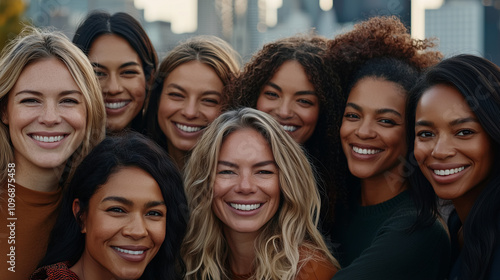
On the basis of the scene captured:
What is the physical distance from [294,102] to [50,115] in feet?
6.41

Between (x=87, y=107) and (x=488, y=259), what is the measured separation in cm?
294

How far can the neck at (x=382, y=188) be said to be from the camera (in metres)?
5.09

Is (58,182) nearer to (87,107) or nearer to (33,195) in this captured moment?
(33,195)

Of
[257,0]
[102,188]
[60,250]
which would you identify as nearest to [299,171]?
[102,188]

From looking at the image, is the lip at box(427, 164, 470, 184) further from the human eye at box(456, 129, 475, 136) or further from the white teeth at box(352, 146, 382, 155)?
the white teeth at box(352, 146, 382, 155)

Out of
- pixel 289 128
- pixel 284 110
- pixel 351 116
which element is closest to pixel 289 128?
pixel 289 128

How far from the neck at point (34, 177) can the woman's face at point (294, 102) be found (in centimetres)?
181

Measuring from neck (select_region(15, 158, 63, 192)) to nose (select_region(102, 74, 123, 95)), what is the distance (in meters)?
1.14

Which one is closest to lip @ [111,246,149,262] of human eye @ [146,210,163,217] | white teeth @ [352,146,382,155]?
human eye @ [146,210,163,217]

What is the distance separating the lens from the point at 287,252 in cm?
467

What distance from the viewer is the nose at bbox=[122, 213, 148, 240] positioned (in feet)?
13.8

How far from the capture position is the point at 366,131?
16.4 feet

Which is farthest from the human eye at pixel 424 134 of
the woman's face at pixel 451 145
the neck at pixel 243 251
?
the neck at pixel 243 251

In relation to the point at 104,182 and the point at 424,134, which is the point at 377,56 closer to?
the point at 424,134
